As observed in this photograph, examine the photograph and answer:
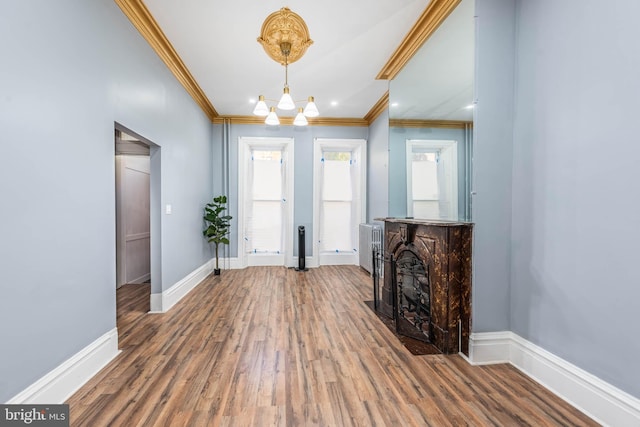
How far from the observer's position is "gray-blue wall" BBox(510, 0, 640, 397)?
A: 1.43m

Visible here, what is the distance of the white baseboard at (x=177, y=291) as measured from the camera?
3234mm

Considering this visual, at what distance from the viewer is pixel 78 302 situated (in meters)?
1.87

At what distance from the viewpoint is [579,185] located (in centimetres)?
167

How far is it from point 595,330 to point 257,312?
2.90 m

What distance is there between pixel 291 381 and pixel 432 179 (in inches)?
85.3

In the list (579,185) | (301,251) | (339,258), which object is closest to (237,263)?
(301,251)

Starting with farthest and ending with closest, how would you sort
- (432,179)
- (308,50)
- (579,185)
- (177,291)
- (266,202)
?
(266,202) < (177,291) < (308,50) < (432,179) < (579,185)

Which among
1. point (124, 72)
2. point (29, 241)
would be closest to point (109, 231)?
point (29, 241)

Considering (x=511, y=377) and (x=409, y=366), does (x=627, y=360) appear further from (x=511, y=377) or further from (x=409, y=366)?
(x=409, y=366)

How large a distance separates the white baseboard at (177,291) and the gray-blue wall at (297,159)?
1.04m

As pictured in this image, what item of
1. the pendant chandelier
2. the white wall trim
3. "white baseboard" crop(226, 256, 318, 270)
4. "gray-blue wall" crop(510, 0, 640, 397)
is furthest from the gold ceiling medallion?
the white wall trim

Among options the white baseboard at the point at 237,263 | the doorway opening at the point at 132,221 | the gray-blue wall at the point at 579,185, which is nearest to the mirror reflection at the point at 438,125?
the gray-blue wall at the point at 579,185

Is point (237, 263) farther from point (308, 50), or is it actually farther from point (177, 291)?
point (308, 50)

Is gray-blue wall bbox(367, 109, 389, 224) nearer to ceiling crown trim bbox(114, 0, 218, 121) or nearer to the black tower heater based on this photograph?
the black tower heater
